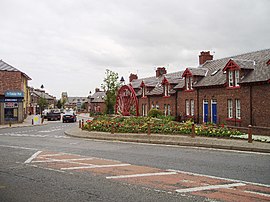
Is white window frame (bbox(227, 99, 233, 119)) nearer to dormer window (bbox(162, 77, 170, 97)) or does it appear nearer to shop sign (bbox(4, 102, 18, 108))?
dormer window (bbox(162, 77, 170, 97))

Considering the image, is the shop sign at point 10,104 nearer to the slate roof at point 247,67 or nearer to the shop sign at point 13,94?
the shop sign at point 13,94

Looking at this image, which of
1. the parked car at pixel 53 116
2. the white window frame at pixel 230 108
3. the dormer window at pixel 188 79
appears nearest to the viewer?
the white window frame at pixel 230 108

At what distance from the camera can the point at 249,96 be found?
23.1 meters

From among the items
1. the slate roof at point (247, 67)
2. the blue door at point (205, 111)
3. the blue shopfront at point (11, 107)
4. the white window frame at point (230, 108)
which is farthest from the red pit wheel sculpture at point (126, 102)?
the blue shopfront at point (11, 107)

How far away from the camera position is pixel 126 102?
126 feet

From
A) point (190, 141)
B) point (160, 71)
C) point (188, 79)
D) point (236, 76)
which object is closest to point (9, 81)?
point (160, 71)

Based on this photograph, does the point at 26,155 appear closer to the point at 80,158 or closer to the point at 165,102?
the point at 80,158

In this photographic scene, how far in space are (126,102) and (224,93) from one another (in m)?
15.0


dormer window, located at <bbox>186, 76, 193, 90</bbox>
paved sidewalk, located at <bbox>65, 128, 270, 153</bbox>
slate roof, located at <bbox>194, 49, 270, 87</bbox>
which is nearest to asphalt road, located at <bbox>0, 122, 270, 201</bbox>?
paved sidewalk, located at <bbox>65, 128, 270, 153</bbox>

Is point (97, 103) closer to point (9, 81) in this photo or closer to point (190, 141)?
point (9, 81)

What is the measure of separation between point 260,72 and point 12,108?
31.8m

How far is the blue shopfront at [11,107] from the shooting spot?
39875mm

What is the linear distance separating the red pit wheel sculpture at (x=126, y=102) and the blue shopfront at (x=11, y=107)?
13.7 m

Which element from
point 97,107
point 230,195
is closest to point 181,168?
point 230,195
